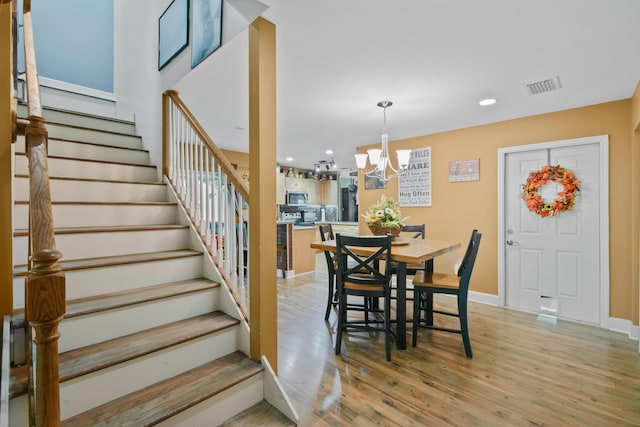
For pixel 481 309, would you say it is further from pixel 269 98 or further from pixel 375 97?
pixel 269 98

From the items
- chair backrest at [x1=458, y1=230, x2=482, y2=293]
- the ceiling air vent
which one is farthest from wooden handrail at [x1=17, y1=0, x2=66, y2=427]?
the ceiling air vent

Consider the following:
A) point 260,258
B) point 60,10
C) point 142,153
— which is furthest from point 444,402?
point 60,10

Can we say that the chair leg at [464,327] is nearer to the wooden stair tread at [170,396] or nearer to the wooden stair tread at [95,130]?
the wooden stair tread at [170,396]

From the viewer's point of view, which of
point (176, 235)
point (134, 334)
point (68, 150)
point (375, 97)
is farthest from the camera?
point (375, 97)

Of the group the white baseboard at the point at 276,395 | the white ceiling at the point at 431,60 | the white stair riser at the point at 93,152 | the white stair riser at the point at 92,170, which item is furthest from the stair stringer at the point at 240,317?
the white ceiling at the point at 431,60

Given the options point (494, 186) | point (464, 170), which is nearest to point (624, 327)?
point (494, 186)

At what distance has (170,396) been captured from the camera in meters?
1.47

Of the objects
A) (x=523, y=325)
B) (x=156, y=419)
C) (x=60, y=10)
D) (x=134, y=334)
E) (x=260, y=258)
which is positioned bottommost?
(x=523, y=325)

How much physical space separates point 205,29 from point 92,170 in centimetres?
158

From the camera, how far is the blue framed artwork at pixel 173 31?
2.49 metres

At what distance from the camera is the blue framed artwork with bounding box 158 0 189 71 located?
8.16ft

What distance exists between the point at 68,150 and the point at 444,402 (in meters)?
3.66

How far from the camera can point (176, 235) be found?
240 centimetres

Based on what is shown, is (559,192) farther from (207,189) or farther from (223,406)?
(223,406)
